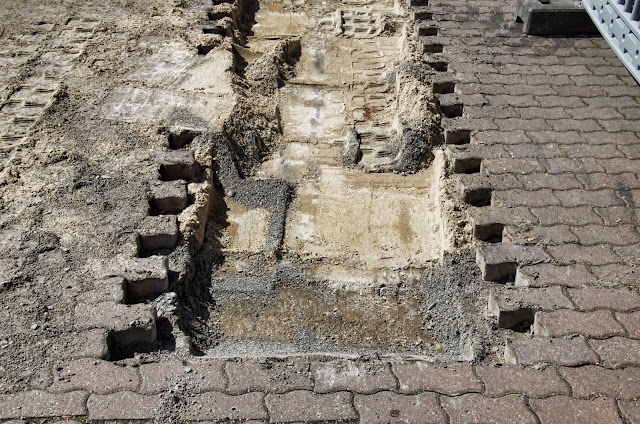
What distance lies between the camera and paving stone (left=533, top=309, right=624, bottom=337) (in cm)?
329

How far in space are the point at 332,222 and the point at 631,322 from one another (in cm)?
224

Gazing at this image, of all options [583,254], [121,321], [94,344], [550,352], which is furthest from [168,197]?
[583,254]

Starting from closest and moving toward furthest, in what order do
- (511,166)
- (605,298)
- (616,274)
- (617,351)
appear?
(617,351)
(605,298)
(616,274)
(511,166)

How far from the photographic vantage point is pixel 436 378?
3068 mm

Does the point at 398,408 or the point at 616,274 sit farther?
the point at 616,274

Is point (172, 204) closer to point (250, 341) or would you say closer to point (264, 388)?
point (250, 341)

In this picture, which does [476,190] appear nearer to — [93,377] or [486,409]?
[486,409]

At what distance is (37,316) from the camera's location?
3.34 meters

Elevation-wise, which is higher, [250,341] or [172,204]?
[172,204]

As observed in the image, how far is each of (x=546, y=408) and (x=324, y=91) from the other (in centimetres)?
434

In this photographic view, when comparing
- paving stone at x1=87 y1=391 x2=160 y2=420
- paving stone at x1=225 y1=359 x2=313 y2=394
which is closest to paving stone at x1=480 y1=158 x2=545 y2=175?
paving stone at x1=225 y1=359 x2=313 y2=394

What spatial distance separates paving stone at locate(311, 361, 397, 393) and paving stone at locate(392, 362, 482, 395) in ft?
0.21

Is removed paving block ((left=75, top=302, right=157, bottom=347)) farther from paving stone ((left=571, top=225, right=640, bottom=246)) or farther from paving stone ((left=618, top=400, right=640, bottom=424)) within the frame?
paving stone ((left=571, top=225, right=640, bottom=246))

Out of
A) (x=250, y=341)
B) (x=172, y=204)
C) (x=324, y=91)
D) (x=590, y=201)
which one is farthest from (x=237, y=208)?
(x=590, y=201)
